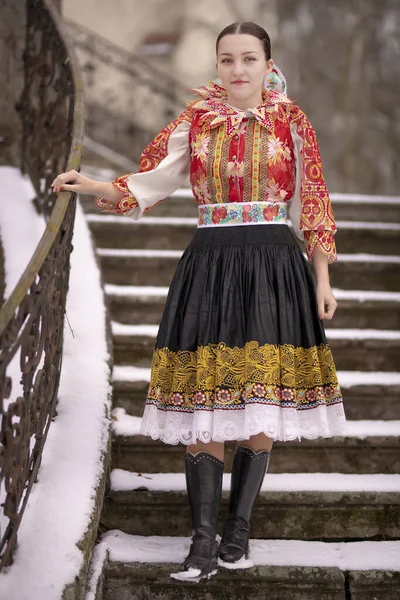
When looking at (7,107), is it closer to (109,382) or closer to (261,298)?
(109,382)

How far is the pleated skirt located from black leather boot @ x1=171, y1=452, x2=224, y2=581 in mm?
128

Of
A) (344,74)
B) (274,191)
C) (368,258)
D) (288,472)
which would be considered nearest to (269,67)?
(274,191)

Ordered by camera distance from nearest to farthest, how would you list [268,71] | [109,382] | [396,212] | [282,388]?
[282,388], [268,71], [109,382], [396,212]

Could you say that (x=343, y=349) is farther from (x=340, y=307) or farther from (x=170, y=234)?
(x=170, y=234)

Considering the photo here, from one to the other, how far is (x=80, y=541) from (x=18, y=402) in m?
0.51

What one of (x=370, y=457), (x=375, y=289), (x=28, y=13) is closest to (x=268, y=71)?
(x=370, y=457)

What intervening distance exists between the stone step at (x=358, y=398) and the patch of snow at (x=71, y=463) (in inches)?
8.6

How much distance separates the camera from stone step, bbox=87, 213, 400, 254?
16.4ft

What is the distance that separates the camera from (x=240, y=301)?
2.77 meters

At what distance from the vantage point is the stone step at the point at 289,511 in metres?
3.18

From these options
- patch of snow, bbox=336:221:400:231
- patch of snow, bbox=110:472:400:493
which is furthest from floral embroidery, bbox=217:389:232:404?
patch of snow, bbox=336:221:400:231

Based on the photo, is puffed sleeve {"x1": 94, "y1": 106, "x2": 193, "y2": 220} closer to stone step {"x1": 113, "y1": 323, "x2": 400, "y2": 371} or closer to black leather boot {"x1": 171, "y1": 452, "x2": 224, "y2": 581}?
black leather boot {"x1": 171, "y1": 452, "x2": 224, "y2": 581}

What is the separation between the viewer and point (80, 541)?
2525mm

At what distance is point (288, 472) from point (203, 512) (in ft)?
2.77
